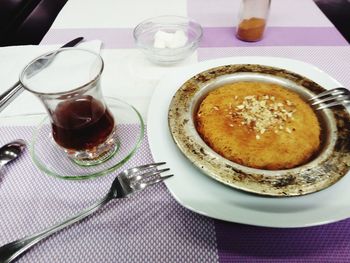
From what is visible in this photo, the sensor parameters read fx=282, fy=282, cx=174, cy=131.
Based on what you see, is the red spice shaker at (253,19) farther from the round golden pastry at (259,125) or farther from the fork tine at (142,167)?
the fork tine at (142,167)

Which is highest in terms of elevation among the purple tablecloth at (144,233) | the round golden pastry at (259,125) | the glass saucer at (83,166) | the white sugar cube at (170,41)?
the white sugar cube at (170,41)

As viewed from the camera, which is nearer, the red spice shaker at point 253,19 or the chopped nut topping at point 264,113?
the chopped nut topping at point 264,113

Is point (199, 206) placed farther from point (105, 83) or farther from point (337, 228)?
point (105, 83)

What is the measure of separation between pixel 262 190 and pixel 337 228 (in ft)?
0.63

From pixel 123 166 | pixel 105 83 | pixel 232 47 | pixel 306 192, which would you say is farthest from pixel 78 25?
pixel 306 192

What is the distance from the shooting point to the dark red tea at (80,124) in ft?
2.23

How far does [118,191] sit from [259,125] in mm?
375

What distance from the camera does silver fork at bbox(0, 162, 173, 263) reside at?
0.54 meters

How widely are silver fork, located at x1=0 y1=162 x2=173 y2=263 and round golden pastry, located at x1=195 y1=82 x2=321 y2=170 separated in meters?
0.16

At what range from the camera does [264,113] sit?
0.73 meters

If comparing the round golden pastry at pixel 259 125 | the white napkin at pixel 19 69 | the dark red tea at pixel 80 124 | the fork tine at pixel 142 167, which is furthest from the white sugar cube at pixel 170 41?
the fork tine at pixel 142 167

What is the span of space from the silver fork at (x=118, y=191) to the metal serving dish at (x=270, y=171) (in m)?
0.09

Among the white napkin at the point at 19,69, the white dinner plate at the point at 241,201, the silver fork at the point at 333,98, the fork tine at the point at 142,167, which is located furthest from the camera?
the white napkin at the point at 19,69

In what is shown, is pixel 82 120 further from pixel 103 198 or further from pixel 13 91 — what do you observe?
pixel 13 91
